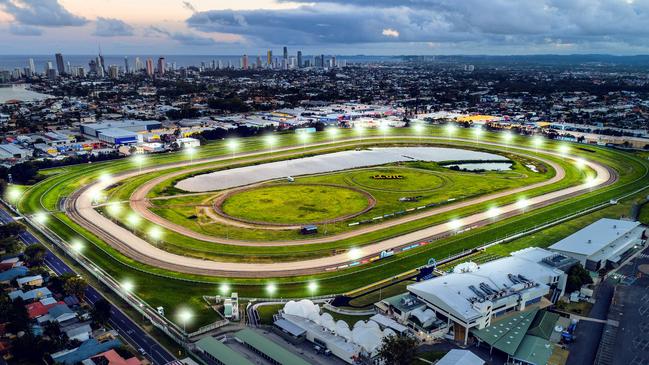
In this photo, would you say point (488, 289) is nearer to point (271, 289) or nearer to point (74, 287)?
point (271, 289)

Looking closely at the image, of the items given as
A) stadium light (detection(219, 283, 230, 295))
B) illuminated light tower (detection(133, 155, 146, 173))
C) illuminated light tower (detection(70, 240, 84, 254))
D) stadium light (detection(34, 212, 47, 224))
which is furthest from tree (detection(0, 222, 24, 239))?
illuminated light tower (detection(133, 155, 146, 173))

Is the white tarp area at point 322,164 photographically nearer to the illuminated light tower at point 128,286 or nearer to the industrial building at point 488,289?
the illuminated light tower at point 128,286

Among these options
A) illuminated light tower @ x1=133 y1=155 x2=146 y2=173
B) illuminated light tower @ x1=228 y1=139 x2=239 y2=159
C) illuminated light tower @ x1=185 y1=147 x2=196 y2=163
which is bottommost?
illuminated light tower @ x1=133 y1=155 x2=146 y2=173

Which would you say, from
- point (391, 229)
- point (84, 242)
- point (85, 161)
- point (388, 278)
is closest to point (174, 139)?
point (85, 161)

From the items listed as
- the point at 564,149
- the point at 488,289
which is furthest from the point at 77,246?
the point at 564,149

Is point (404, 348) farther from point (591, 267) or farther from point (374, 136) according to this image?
point (374, 136)

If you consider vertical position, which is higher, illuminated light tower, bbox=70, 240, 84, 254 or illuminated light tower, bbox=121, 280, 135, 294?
illuminated light tower, bbox=70, 240, 84, 254

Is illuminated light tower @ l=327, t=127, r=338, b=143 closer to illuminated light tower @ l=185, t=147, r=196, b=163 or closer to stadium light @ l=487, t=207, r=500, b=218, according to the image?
illuminated light tower @ l=185, t=147, r=196, b=163
